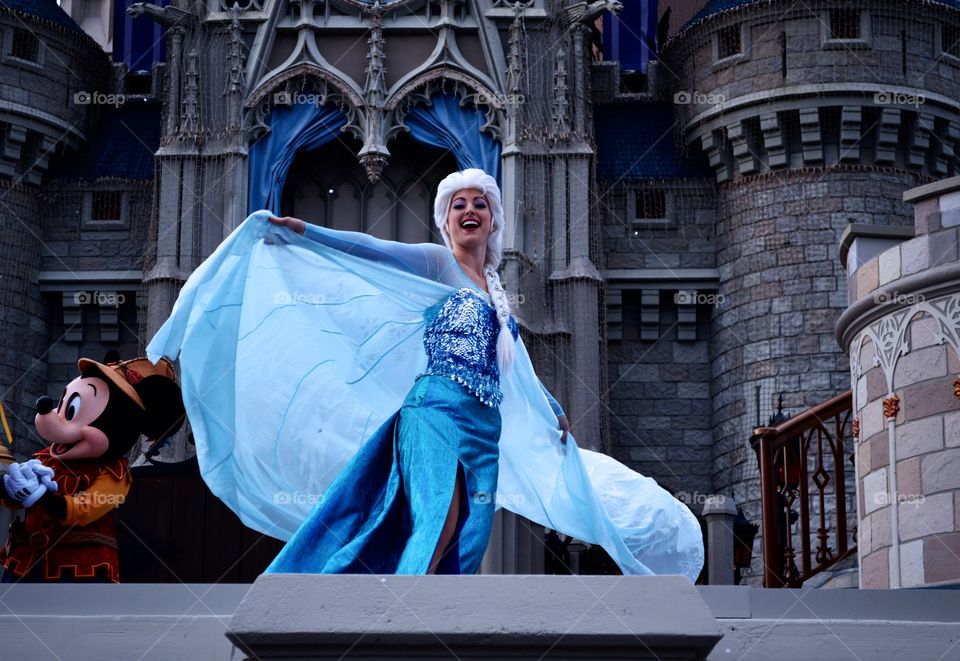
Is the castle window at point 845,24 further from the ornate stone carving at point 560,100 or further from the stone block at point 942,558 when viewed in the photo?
the stone block at point 942,558

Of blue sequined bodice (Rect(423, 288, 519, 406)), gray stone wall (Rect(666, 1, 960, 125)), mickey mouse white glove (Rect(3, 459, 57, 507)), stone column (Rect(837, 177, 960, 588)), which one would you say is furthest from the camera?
gray stone wall (Rect(666, 1, 960, 125))

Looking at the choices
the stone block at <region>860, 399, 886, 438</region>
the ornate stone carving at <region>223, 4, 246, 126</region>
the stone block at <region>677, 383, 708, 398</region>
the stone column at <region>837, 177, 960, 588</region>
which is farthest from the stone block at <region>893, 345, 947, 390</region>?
the ornate stone carving at <region>223, 4, 246, 126</region>

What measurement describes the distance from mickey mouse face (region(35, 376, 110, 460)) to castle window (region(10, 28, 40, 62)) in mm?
10310

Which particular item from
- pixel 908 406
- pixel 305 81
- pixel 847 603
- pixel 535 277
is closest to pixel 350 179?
pixel 305 81

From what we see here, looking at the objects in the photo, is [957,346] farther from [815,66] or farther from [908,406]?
[815,66]

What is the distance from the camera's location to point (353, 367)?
6332 mm

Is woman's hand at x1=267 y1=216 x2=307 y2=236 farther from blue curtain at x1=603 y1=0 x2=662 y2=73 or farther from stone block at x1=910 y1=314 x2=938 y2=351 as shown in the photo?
blue curtain at x1=603 y1=0 x2=662 y2=73

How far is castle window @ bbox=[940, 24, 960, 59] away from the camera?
1642cm

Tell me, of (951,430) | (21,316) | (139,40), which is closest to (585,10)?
(139,40)

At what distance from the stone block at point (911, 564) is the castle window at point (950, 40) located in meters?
9.77

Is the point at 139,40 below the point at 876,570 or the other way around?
the other way around

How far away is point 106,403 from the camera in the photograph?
7145 mm

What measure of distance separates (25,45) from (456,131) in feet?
14.2

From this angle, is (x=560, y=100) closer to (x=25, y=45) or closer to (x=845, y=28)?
(x=845, y=28)
